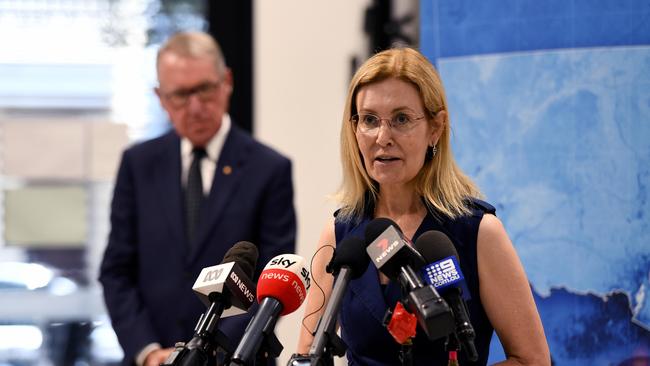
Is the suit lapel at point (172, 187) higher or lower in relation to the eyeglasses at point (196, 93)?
lower

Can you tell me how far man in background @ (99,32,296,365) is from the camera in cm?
354

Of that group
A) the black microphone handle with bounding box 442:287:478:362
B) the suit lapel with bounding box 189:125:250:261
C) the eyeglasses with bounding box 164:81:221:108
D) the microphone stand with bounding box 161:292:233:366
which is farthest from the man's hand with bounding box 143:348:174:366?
the black microphone handle with bounding box 442:287:478:362

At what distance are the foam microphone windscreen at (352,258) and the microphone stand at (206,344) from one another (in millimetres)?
252

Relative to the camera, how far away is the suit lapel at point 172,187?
141 inches

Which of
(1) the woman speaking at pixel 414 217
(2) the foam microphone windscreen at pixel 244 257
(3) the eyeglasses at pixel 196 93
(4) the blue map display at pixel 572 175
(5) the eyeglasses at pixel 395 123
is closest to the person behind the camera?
(2) the foam microphone windscreen at pixel 244 257

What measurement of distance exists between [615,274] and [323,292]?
936 mm

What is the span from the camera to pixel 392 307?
2.40 meters

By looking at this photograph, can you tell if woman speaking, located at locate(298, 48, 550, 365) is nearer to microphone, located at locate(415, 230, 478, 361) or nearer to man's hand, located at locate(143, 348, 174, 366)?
microphone, located at locate(415, 230, 478, 361)

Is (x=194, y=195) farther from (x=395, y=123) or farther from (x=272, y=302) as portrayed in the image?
(x=272, y=302)

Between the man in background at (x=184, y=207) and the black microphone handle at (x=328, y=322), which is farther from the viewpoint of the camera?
A: the man in background at (x=184, y=207)

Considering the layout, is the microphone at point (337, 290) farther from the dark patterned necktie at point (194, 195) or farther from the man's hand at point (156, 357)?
the dark patterned necktie at point (194, 195)

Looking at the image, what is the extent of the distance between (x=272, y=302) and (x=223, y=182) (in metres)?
1.76

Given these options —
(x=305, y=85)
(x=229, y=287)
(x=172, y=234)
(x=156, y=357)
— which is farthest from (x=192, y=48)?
(x=229, y=287)

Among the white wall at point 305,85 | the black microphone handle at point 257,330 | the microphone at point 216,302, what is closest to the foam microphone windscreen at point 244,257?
the microphone at point 216,302
